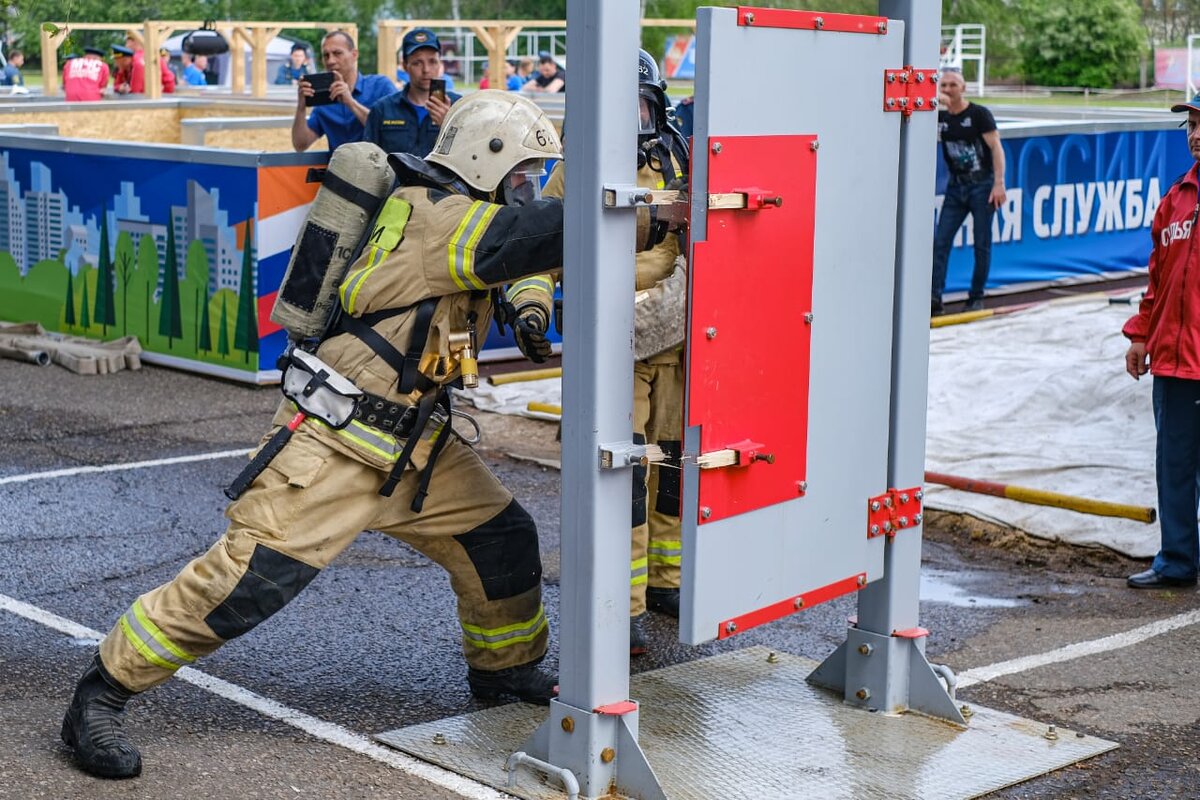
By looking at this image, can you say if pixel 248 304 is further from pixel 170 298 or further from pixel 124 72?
pixel 124 72

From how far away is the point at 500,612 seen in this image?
480 centimetres

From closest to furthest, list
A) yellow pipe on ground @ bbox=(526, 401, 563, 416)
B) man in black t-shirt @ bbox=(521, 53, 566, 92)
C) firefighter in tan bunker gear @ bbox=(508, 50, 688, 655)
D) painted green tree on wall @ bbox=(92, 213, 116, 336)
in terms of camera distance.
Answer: firefighter in tan bunker gear @ bbox=(508, 50, 688, 655), yellow pipe on ground @ bbox=(526, 401, 563, 416), painted green tree on wall @ bbox=(92, 213, 116, 336), man in black t-shirt @ bbox=(521, 53, 566, 92)

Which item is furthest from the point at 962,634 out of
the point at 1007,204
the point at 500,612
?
the point at 1007,204

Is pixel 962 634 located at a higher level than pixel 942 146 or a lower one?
lower

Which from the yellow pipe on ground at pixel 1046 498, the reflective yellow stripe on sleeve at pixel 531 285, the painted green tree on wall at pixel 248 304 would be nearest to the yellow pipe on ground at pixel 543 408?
the painted green tree on wall at pixel 248 304

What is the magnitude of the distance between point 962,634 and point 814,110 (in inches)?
95.4

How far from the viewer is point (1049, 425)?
8.40 meters

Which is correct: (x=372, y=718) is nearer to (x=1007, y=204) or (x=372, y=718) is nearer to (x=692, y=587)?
(x=692, y=587)

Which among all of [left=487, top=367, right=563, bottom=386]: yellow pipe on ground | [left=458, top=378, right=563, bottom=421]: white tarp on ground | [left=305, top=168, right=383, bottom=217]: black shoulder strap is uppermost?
[left=305, top=168, right=383, bottom=217]: black shoulder strap

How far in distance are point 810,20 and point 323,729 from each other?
233 cm

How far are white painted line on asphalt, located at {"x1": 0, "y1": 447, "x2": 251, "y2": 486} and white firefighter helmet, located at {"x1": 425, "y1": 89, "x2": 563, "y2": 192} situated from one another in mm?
4248

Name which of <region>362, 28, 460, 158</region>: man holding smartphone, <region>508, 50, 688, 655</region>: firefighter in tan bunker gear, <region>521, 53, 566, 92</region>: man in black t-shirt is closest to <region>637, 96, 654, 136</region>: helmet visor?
<region>508, 50, 688, 655</region>: firefighter in tan bunker gear

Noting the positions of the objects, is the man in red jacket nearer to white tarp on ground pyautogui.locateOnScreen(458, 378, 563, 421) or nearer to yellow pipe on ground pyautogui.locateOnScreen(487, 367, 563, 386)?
white tarp on ground pyautogui.locateOnScreen(458, 378, 563, 421)

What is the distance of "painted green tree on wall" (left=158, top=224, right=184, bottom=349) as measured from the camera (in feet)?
33.8
